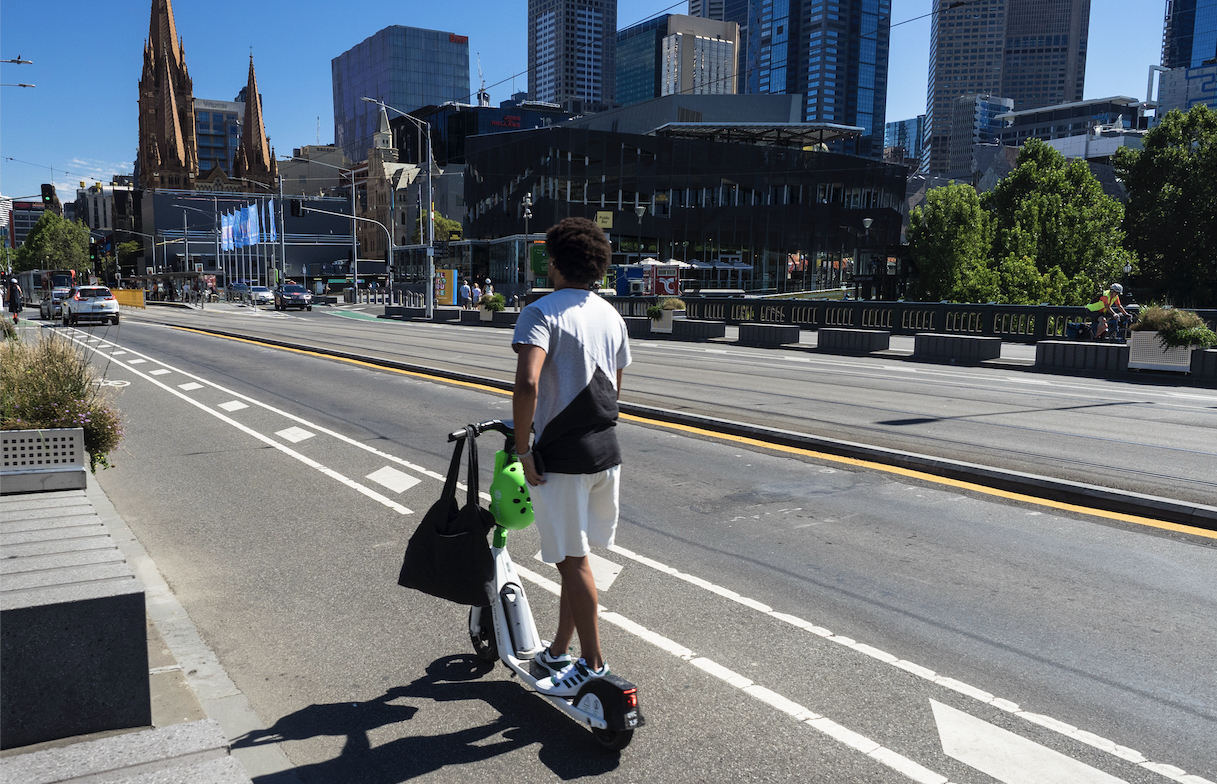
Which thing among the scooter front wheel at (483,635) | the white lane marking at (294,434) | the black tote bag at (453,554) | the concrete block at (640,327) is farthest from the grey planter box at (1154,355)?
the black tote bag at (453,554)

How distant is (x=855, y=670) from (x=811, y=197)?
248 feet

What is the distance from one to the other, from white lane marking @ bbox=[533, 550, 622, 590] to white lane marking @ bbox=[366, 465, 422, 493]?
8.37ft

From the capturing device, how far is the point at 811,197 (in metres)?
76.1

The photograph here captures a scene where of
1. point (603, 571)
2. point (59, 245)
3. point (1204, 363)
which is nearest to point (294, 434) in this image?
point (603, 571)

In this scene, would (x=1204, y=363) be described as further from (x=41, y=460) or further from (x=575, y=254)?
→ (x=41, y=460)

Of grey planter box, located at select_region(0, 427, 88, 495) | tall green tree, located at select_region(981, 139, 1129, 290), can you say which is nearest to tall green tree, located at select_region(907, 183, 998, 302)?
tall green tree, located at select_region(981, 139, 1129, 290)

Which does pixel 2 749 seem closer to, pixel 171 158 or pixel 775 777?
pixel 775 777

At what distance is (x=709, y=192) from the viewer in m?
73.5

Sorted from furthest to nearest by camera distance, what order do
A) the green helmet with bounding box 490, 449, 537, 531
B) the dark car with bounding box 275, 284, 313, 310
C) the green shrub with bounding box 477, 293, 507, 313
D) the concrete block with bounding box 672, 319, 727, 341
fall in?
the dark car with bounding box 275, 284, 313, 310 → the green shrub with bounding box 477, 293, 507, 313 → the concrete block with bounding box 672, 319, 727, 341 → the green helmet with bounding box 490, 449, 537, 531

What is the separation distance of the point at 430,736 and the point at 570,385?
163 centimetres

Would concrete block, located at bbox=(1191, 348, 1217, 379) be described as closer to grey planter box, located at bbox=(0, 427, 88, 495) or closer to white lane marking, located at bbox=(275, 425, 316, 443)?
white lane marking, located at bbox=(275, 425, 316, 443)

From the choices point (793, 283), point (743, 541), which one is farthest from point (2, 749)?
point (793, 283)

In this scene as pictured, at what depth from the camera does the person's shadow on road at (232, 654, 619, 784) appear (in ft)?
11.5

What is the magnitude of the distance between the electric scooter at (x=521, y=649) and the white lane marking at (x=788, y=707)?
0.77m
